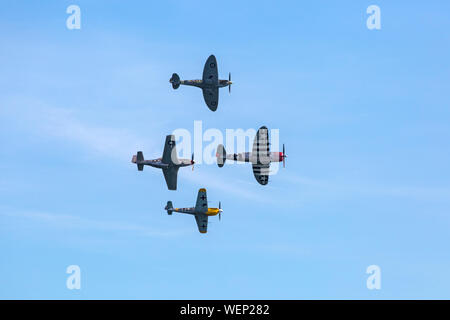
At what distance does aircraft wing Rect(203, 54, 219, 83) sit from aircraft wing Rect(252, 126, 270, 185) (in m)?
11.4

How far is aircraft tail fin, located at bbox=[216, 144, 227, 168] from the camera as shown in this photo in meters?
118

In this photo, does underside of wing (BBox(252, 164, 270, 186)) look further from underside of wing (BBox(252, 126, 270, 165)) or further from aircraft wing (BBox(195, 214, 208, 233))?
aircraft wing (BBox(195, 214, 208, 233))

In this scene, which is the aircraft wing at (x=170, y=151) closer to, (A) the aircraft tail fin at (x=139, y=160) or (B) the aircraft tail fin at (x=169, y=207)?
(A) the aircraft tail fin at (x=139, y=160)

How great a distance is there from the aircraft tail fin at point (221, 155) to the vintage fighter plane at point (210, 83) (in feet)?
22.7

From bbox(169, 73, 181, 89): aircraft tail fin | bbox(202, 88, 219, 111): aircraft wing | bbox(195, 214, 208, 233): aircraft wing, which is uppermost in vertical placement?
bbox(169, 73, 181, 89): aircraft tail fin

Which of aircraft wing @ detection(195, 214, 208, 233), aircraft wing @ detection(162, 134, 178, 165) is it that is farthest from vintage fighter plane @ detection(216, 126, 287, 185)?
→ aircraft wing @ detection(195, 214, 208, 233)

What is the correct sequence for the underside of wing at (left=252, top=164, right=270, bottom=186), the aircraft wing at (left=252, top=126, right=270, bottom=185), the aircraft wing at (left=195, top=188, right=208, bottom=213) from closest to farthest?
the aircraft wing at (left=252, top=126, right=270, bottom=185) < the underside of wing at (left=252, top=164, right=270, bottom=186) < the aircraft wing at (left=195, top=188, right=208, bottom=213)

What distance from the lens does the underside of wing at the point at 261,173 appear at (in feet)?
387

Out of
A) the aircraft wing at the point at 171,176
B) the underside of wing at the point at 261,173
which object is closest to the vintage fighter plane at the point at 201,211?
the aircraft wing at the point at 171,176

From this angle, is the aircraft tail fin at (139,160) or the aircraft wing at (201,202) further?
the aircraft wing at (201,202)

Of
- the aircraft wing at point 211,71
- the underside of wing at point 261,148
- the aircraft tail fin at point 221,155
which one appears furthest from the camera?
the aircraft wing at point 211,71

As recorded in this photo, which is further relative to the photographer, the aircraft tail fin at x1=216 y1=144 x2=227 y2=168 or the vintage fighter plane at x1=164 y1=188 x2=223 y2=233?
the vintage fighter plane at x1=164 y1=188 x2=223 y2=233
